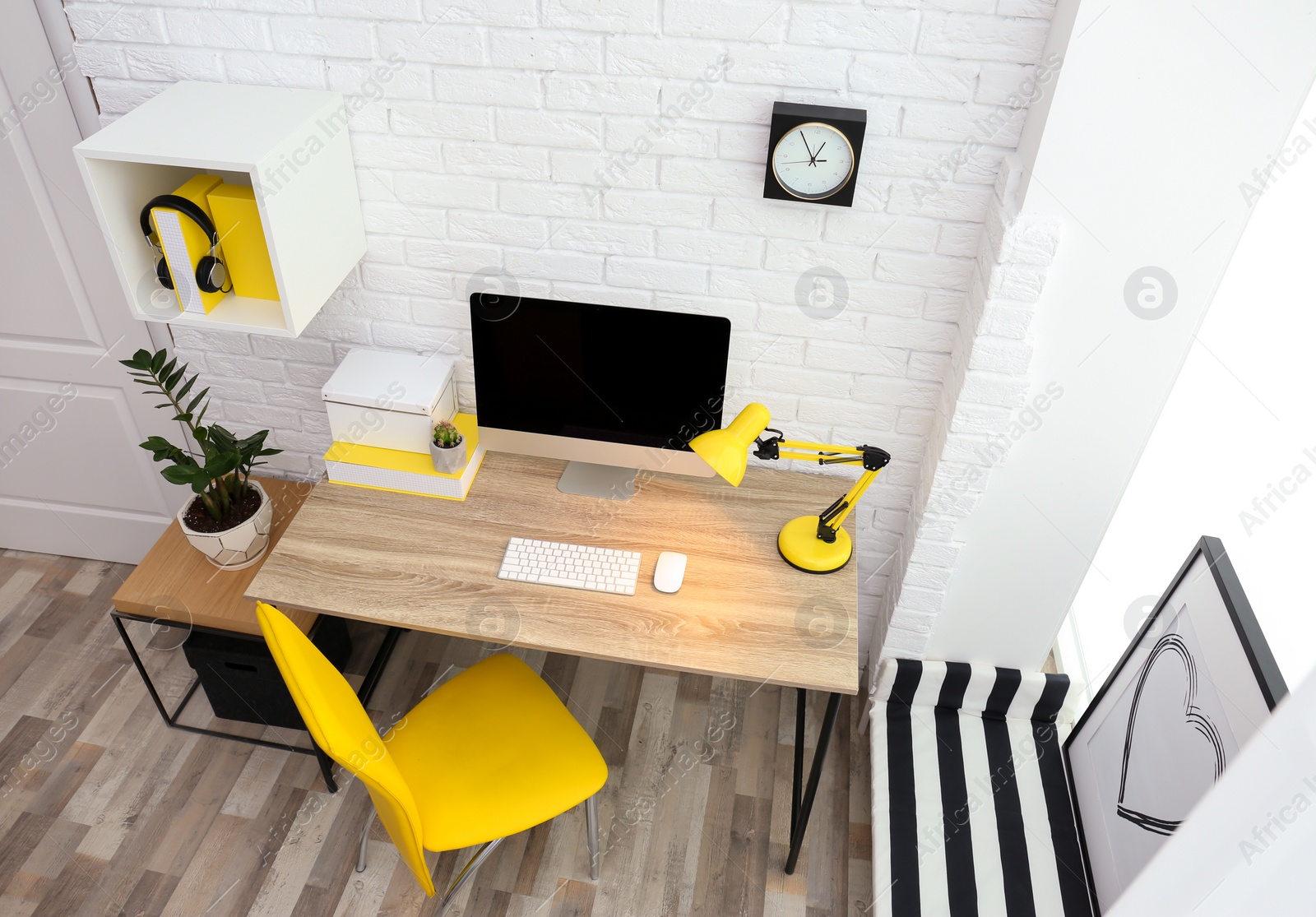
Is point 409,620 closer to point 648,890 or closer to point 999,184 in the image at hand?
point 648,890

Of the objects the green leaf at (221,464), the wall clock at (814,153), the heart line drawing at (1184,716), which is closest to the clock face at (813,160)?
the wall clock at (814,153)

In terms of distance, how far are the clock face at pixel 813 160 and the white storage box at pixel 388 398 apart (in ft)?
3.25

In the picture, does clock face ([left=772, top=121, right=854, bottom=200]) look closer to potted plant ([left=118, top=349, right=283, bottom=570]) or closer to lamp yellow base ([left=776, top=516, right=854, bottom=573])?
lamp yellow base ([left=776, top=516, right=854, bottom=573])

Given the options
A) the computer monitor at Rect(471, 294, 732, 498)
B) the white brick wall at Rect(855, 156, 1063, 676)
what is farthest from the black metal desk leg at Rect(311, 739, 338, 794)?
the white brick wall at Rect(855, 156, 1063, 676)

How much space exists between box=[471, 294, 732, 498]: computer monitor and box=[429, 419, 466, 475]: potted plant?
8cm

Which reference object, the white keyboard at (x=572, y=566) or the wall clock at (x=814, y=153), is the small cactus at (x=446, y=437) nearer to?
the white keyboard at (x=572, y=566)

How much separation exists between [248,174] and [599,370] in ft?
2.85

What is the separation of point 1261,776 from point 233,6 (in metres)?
2.27

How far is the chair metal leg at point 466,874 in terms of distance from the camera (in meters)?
2.17

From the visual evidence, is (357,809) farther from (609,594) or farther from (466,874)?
(609,594)

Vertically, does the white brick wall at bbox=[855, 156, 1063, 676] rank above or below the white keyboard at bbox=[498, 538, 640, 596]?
above

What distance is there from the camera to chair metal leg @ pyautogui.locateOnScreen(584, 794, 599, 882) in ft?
7.14

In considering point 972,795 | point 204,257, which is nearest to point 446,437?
point 204,257

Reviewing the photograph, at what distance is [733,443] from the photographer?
1.89 metres
